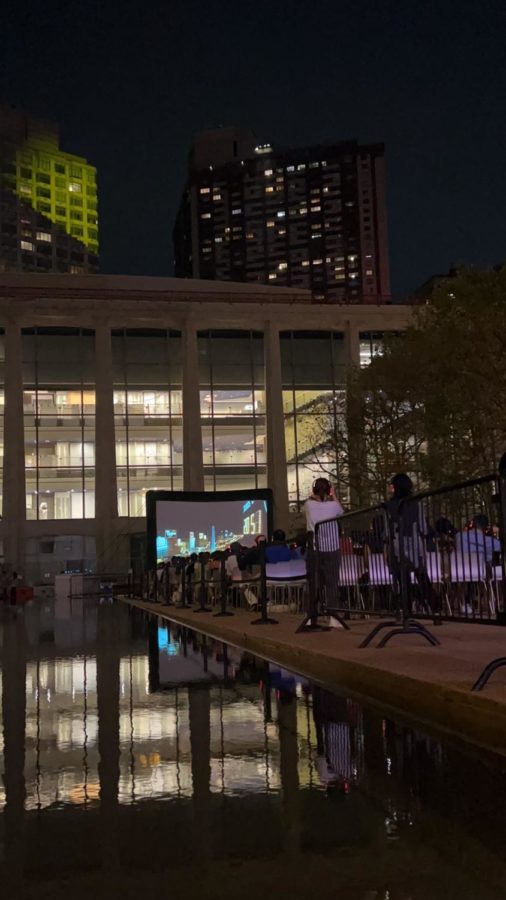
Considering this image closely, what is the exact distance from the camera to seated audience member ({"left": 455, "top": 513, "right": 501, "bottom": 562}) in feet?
26.3

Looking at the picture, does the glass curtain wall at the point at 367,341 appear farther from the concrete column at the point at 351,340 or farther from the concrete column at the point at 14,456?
the concrete column at the point at 14,456

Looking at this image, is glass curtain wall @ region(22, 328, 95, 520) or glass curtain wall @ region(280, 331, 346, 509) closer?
glass curtain wall @ region(22, 328, 95, 520)

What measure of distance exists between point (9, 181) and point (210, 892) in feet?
555

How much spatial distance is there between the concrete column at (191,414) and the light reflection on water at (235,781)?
181 feet

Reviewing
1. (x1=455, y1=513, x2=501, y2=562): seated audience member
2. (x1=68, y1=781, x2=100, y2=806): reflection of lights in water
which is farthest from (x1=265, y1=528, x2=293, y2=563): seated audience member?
(x1=68, y1=781, x2=100, y2=806): reflection of lights in water

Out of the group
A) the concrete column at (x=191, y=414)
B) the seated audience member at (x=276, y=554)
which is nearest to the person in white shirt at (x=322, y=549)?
the seated audience member at (x=276, y=554)

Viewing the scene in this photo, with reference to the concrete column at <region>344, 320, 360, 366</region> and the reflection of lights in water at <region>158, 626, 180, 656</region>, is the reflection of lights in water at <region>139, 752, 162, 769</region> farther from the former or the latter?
the concrete column at <region>344, 320, 360, 366</region>

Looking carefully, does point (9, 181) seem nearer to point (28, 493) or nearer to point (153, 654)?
point (28, 493)

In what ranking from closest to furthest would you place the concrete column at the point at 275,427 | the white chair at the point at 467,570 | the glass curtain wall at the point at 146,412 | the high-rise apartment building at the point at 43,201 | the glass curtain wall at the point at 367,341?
the white chair at the point at 467,570
the concrete column at the point at 275,427
the glass curtain wall at the point at 146,412
the glass curtain wall at the point at 367,341
the high-rise apartment building at the point at 43,201

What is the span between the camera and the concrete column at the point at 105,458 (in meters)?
62.5

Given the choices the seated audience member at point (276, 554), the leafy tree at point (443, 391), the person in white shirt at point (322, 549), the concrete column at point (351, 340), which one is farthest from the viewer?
the concrete column at point (351, 340)

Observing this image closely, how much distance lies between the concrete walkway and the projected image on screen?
91.2 feet

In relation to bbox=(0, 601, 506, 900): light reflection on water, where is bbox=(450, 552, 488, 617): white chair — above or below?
above

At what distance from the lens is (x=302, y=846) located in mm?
3416
